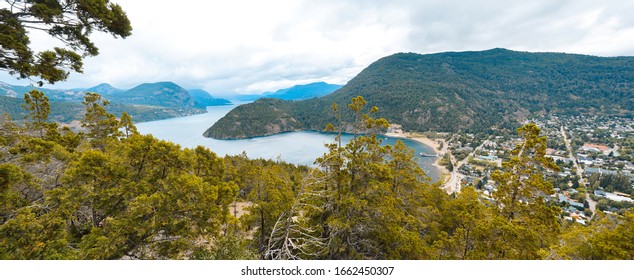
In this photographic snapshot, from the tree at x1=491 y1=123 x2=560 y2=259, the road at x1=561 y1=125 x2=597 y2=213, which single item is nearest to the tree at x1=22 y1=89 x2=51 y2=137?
the tree at x1=491 y1=123 x2=560 y2=259

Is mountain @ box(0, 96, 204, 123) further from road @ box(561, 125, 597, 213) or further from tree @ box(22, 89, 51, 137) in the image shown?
road @ box(561, 125, 597, 213)

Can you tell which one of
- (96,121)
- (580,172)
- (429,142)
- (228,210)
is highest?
(96,121)

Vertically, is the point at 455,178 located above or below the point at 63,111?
below

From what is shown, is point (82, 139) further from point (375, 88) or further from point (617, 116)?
point (617, 116)

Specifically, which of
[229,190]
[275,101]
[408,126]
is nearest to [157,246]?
[229,190]

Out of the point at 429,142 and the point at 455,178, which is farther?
the point at 429,142

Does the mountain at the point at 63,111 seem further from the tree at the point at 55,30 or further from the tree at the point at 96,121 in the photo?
the tree at the point at 55,30

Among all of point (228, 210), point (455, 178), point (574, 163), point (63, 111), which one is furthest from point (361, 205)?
point (63, 111)

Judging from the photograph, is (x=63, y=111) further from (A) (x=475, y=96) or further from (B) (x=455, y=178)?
(A) (x=475, y=96)

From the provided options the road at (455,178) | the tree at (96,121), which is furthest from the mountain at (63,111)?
the road at (455,178)
